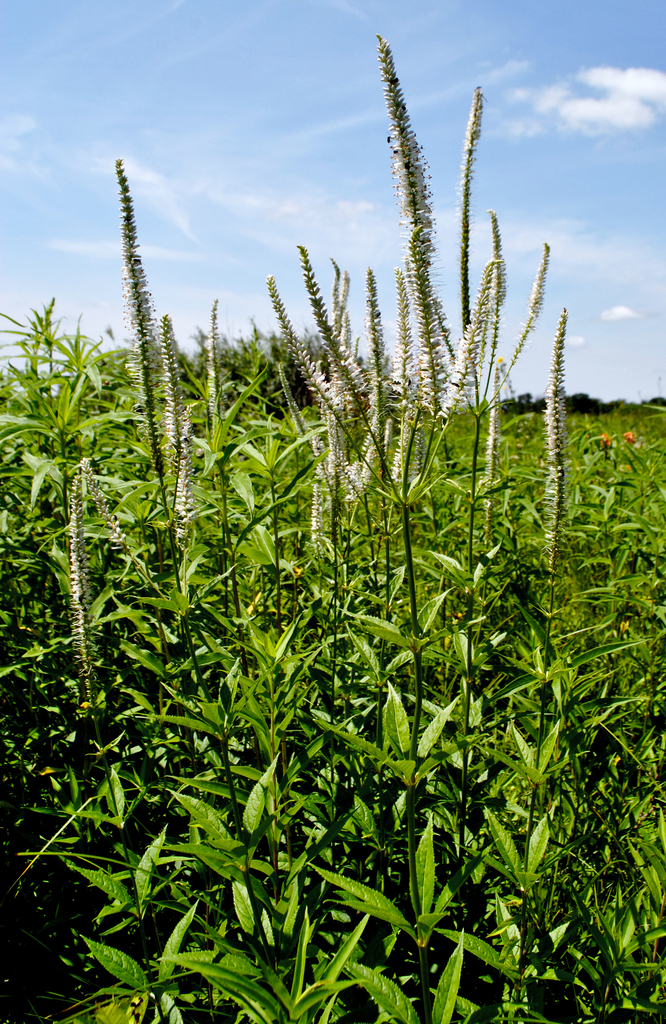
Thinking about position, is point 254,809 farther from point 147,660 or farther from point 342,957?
point 147,660

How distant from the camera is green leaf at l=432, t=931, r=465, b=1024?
137 cm

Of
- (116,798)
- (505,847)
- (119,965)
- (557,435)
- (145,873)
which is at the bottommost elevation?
(119,965)

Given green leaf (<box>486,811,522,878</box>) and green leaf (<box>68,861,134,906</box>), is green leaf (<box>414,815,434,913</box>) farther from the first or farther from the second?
green leaf (<box>68,861,134,906</box>)

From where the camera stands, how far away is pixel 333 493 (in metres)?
2.39

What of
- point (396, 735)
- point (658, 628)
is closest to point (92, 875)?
point (396, 735)

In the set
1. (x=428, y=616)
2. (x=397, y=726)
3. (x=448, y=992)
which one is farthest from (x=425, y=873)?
(x=428, y=616)

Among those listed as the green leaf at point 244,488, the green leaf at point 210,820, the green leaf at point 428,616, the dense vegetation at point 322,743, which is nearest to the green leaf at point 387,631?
the dense vegetation at point 322,743

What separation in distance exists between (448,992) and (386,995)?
0.18 metres

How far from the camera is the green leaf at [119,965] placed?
158cm

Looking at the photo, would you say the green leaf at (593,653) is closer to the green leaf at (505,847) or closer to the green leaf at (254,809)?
the green leaf at (505,847)

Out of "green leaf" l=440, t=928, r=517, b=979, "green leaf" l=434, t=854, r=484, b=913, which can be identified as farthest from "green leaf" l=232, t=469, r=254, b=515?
"green leaf" l=440, t=928, r=517, b=979

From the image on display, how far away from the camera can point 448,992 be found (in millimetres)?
1411

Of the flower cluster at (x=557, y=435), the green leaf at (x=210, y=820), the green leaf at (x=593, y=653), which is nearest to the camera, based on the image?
the green leaf at (x=210, y=820)

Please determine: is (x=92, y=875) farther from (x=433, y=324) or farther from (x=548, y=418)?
(x=548, y=418)
